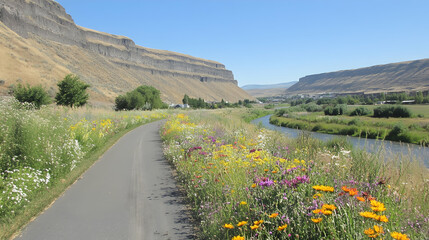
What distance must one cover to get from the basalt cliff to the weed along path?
47.4m

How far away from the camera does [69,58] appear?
9112cm

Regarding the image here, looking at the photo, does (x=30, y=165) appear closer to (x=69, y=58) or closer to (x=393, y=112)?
(x=393, y=112)

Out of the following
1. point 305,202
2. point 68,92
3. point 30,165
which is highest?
point 68,92

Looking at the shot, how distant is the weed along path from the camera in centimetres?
489

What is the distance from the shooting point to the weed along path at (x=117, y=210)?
16.1 feet

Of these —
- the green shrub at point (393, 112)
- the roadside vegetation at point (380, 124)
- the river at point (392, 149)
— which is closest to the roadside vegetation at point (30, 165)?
the river at point (392, 149)

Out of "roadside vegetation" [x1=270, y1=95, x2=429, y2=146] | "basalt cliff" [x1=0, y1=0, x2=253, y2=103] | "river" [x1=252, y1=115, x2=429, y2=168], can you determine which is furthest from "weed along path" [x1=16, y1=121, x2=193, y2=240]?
"basalt cliff" [x1=0, y1=0, x2=253, y2=103]

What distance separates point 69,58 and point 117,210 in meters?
99.4

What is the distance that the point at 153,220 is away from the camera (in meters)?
5.38

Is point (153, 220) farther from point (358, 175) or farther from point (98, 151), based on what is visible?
point (98, 151)

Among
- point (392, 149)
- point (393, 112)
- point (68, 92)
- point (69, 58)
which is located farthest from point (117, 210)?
point (69, 58)

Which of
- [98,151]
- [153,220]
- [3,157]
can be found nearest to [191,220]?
[153,220]

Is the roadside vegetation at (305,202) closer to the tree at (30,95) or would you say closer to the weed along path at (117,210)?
the weed along path at (117,210)

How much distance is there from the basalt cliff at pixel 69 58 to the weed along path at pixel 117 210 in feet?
156
